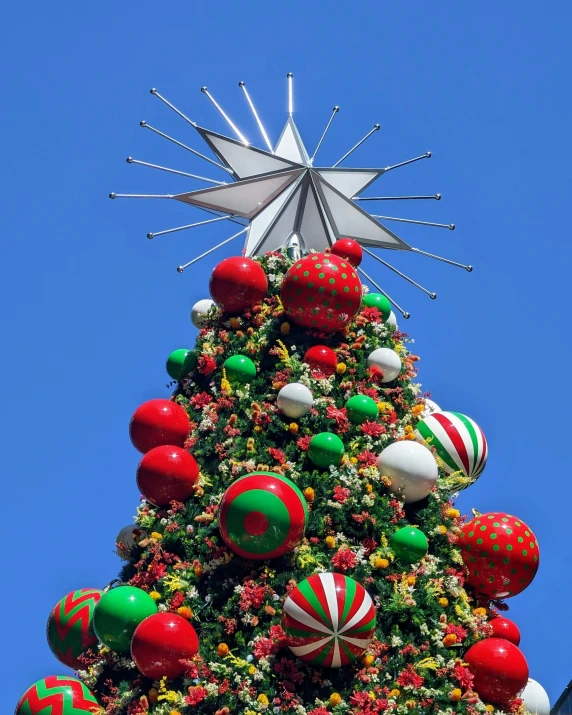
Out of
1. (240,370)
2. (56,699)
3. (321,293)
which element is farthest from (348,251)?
(56,699)

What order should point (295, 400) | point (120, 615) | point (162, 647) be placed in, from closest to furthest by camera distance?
point (162, 647) < point (120, 615) < point (295, 400)

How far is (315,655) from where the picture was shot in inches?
603

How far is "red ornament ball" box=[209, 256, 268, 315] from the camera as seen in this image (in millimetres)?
19922

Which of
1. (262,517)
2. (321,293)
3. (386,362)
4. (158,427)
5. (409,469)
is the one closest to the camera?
(262,517)

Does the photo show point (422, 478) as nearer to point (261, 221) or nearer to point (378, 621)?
point (378, 621)

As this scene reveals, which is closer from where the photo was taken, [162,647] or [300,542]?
[162,647]

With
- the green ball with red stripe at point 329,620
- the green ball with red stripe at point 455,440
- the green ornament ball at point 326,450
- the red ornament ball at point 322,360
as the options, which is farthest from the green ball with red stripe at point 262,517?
the green ball with red stripe at point 455,440

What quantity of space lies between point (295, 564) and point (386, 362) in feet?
14.2

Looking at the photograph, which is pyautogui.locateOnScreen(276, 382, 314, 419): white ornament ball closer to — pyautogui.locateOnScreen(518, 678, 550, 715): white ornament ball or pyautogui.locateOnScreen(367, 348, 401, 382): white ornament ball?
pyautogui.locateOnScreen(367, 348, 401, 382): white ornament ball

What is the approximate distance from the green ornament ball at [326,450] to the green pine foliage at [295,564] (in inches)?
5.8

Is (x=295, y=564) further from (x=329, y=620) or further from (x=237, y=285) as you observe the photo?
(x=237, y=285)

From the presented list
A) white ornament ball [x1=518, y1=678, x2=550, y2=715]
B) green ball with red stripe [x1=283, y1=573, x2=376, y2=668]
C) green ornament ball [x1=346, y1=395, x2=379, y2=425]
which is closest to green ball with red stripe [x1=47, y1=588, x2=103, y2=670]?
green ball with red stripe [x1=283, y1=573, x2=376, y2=668]

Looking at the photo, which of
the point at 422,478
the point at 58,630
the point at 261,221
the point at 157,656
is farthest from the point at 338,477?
the point at 261,221

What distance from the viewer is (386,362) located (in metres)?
19.3
